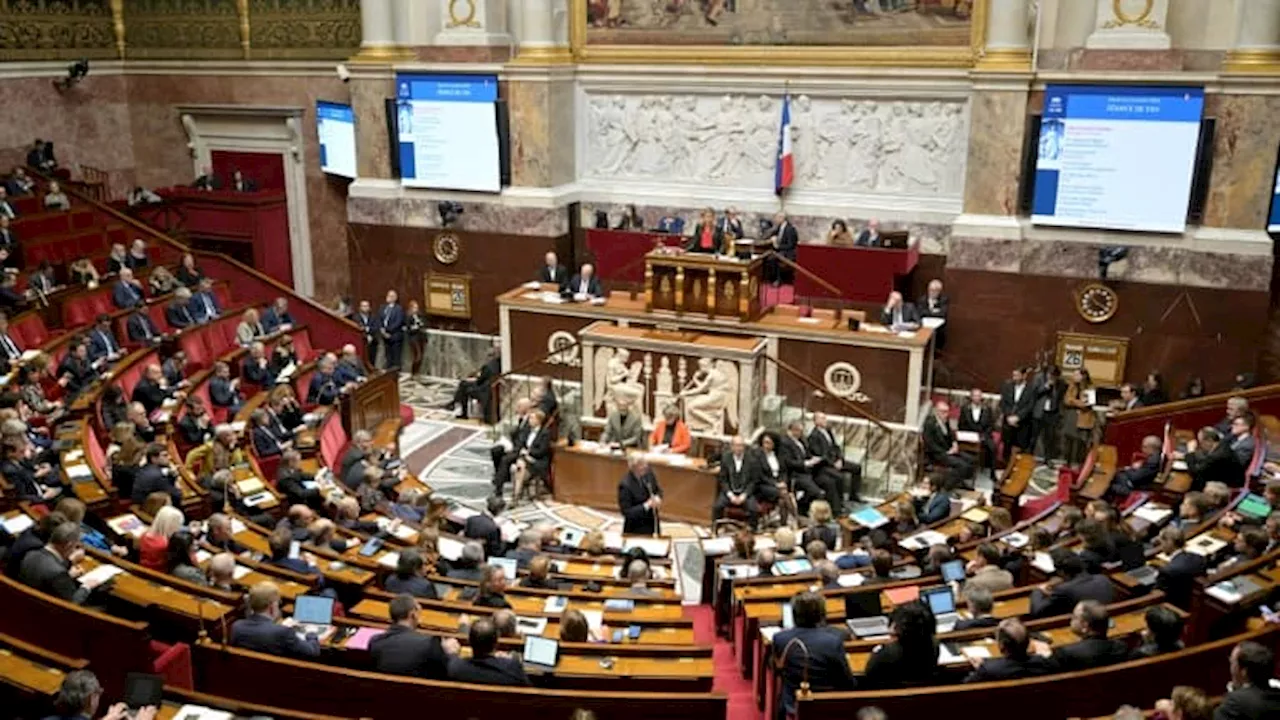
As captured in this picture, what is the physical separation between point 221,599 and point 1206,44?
1203cm

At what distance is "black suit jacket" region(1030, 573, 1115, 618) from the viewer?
702cm

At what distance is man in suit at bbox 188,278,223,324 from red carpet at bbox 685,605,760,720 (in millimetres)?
8819

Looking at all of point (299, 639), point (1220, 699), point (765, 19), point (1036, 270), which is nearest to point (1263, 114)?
point (1036, 270)

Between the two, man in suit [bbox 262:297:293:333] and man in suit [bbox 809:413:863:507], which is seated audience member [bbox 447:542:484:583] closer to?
man in suit [bbox 809:413:863:507]

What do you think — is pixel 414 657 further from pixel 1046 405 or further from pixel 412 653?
pixel 1046 405

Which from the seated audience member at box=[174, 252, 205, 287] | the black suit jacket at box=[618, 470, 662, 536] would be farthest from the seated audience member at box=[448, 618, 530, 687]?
the seated audience member at box=[174, 252, 205, 287]

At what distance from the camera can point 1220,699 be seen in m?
5.14

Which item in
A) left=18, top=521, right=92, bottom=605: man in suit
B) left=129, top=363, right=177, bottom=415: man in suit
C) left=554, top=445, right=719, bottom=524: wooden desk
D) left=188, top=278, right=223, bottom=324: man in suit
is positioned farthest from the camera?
left=188, top=278, right=223, bottom=324: man in suit

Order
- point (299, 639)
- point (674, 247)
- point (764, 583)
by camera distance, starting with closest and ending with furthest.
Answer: point (299, 639) < point (764, 583) < point (674, 247)

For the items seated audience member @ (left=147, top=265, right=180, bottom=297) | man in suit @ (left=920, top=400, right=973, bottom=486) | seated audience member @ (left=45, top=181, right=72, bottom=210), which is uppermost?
seated audience member @ (left=45, top=181, right=72, bottom=210)

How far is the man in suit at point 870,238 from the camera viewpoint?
1451 cm

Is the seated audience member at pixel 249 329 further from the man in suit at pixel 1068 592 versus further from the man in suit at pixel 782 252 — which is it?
the man in suit at pixel 1068 592

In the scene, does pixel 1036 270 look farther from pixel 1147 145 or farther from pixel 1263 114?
pixel 1263 114

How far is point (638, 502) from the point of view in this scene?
411 inches
